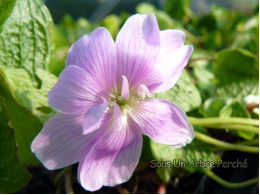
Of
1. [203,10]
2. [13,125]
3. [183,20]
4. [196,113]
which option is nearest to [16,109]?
[13,125]

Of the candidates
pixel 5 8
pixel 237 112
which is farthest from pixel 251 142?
pixel 5 8

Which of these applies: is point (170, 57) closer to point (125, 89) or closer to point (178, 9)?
point (125, 89)

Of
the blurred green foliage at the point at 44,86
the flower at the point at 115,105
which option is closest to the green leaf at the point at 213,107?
the blurred green foliage at the point at 44,86

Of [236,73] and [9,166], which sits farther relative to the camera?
[236,73]

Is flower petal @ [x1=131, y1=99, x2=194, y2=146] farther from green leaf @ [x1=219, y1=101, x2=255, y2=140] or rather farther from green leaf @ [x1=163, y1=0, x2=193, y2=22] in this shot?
green leaf @ [x1=163, y1=0, x2=193, y2=22]

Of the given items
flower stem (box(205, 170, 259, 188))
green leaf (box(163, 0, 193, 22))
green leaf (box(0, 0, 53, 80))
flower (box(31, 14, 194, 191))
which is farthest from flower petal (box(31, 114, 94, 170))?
green leaf (box(163, 0, 193, 22))

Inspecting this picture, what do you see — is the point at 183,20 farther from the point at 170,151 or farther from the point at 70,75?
the point at 70,75
